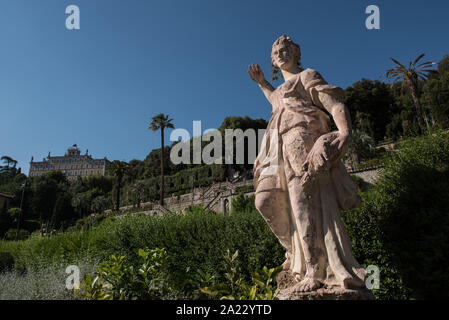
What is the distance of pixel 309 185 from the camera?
9.92ft

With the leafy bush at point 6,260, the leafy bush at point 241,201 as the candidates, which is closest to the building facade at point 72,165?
the leafy bush at point 241,201

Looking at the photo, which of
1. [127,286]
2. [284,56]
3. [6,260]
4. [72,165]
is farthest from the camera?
[72,165]

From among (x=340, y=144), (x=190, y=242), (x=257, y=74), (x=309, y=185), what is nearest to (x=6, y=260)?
(x=190, y=242)

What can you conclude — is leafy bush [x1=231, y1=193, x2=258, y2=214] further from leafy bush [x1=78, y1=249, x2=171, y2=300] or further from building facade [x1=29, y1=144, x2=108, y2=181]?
building facade [x1=29, y1=144, x2=108, y2=181]

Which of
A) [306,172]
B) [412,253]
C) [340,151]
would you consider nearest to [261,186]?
[306,172]

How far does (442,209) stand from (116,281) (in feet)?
17.7

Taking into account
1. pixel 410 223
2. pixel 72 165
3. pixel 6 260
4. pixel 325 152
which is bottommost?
pixel 6 260

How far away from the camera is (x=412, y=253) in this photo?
16.4 ft

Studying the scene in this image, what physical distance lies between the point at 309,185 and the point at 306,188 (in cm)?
5

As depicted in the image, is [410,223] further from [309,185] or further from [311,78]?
[311,78]

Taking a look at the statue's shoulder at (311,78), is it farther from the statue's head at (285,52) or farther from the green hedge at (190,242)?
the green hedge at (190,242)

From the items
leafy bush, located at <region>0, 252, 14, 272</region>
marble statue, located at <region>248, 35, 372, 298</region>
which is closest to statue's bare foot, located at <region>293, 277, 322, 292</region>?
marble statue, located at <region>248, 35, 372, 298</region>

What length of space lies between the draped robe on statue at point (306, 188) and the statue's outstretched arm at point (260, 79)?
679mm
